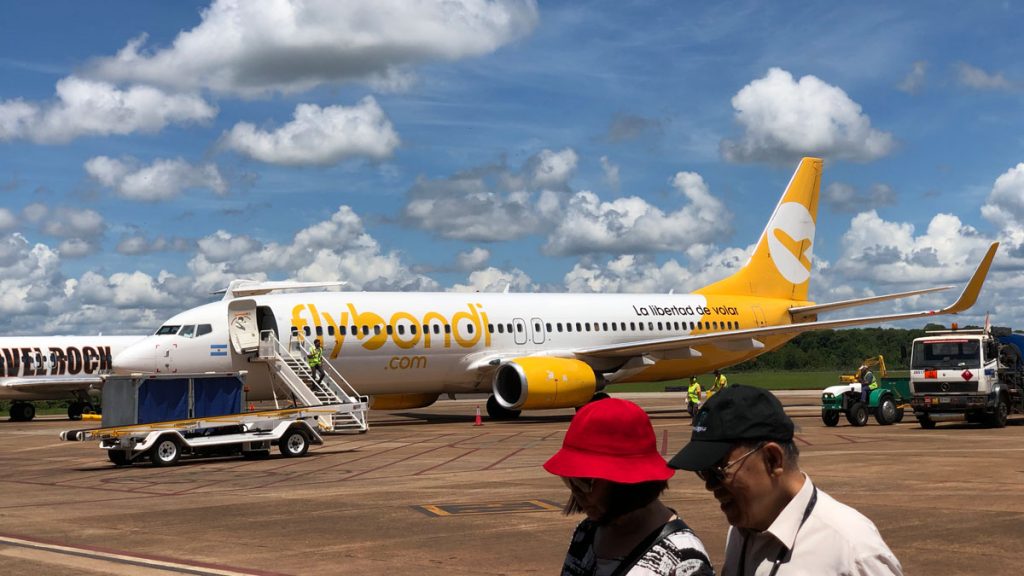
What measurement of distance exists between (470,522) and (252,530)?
8.02ft

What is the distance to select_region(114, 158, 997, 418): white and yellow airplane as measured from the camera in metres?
30.4

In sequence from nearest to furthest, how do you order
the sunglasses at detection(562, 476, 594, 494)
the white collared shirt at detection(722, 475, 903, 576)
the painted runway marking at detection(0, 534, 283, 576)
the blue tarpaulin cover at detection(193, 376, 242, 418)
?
1. the white collared shirt at detection(722, 475, 903, 576)
2. the sunglasses at detection(562, 476, 594, 494)
3. the painted runway marking at detection(0, 534, 283, 576)
4. the blue tarpaulin cover at detection(193, 376, 242, 418)

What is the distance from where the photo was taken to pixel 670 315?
40.6 m

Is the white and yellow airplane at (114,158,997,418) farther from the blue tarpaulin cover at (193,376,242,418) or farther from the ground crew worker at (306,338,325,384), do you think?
the blue tarpaulin cover at (193,376,242,418)

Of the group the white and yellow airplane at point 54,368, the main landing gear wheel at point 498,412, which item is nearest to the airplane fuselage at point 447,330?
the main landing gear wheel at point 498,412

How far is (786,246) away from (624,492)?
140ft

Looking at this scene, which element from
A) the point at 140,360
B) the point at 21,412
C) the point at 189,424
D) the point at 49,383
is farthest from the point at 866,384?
the point at 21,412

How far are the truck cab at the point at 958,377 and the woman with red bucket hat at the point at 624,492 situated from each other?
83.4 feet

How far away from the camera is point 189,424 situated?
73.8ft

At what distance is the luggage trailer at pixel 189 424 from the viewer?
22000 mm

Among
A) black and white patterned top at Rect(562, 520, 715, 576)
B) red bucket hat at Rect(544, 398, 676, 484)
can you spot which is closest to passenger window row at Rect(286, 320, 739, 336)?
black and white patterned top at Rect(562, 520, 715, 576)

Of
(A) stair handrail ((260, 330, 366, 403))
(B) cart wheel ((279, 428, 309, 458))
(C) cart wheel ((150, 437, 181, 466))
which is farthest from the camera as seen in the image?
(A) stair handrail ((260, 330, 366, 403))

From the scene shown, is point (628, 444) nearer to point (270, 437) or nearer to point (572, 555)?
point (572, 555)

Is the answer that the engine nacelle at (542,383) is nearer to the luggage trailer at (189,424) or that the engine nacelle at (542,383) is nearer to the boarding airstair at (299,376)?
the boarding airstair at (299,376)
